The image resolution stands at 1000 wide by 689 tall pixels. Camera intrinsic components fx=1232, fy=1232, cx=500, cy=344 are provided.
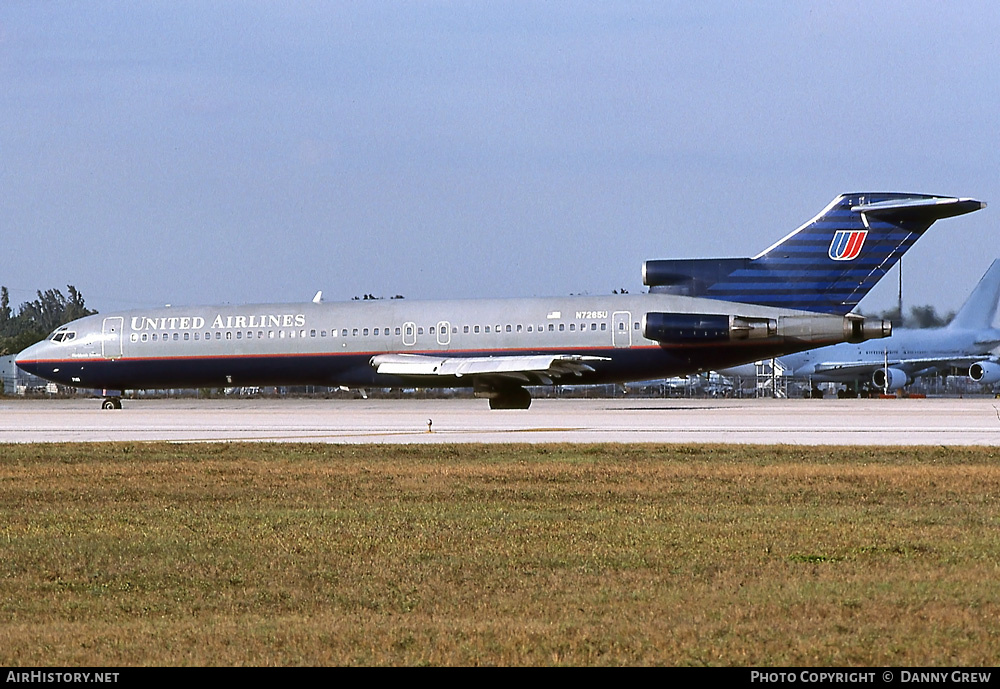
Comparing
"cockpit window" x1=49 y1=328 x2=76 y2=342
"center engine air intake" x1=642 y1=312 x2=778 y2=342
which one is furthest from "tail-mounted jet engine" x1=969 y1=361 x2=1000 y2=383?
"cockpit window" x1=49 y1=328 x2=76 y2=342

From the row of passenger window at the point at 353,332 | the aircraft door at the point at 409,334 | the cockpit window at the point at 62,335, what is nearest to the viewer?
the row of passenger window at the point at 353,332

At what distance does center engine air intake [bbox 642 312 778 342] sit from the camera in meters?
38.9

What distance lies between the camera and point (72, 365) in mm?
45938

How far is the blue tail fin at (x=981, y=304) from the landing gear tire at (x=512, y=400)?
3994cm

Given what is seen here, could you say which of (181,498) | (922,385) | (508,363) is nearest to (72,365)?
(508,363)

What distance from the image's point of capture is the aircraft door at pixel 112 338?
148ft

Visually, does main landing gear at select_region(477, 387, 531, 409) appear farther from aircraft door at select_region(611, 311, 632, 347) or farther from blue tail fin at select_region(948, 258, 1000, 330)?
blue tail fin at select_region(948, 258, 1000, 330)

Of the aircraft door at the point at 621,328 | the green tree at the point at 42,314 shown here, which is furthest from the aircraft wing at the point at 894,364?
the green tree at the point at 42,314

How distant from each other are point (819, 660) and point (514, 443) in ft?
54.5

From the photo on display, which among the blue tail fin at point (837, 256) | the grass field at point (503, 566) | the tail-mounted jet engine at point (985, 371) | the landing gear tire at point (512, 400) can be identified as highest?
the blue tail fin at point (837, 256)

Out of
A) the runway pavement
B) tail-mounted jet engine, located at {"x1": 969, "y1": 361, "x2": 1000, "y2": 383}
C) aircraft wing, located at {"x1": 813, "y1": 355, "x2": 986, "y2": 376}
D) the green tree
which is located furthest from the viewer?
the green tree

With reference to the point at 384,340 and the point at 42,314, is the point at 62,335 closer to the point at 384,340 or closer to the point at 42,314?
the point at 384,340

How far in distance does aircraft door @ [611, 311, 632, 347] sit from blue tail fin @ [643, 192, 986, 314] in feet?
10.6

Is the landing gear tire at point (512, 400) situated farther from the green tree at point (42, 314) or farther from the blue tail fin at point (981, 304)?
the green tree at point (42, 314)
